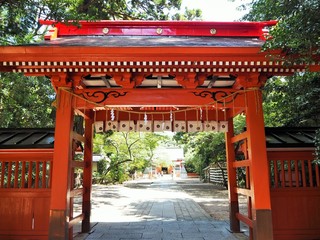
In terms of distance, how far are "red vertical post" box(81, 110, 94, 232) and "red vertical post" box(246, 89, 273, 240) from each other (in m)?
3.98

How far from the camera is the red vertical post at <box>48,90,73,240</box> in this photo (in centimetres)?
493

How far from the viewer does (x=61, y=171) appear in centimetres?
509

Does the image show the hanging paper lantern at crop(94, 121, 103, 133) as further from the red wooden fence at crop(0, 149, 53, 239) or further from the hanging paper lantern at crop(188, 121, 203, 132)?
the hanging paper lantern at crop(188, 121, 203, 132)

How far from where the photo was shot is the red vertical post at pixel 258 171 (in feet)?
16.4

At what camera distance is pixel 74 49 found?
4.70 metres

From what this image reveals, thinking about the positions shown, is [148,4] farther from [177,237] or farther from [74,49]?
[177,237]

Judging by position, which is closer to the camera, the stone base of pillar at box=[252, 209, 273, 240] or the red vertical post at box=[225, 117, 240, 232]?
the stone base of pillar at box=[252, 209, 273, 240]

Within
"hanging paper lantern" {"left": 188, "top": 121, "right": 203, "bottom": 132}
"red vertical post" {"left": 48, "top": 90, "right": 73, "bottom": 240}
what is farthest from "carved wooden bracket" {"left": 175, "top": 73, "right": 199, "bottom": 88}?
"red vertical post" {"left": 48, "top": 90, "right": 73, "bottom": 240}

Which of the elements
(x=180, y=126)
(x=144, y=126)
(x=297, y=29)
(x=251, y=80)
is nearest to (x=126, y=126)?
(x=144, y=126)

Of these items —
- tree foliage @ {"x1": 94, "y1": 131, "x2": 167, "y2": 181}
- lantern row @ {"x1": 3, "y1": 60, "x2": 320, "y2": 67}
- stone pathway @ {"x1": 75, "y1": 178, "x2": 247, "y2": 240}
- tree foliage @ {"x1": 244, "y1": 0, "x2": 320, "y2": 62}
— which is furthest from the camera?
tree foliage @ {"x1": 94, "y1": 131, "x2": 167, "y2": 181}

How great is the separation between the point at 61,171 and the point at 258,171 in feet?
11.7

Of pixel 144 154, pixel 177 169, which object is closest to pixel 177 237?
pixel 144 154

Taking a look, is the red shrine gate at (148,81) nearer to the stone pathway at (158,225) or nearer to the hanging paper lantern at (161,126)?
the stone pathway at (158,225)

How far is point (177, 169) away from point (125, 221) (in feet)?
144
